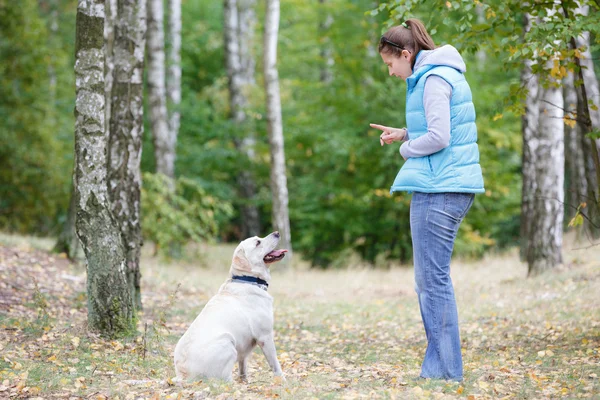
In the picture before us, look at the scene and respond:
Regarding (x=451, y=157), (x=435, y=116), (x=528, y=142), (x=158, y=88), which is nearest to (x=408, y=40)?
(x=435, y=116)

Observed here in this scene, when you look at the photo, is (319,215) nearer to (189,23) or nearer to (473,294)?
(473,294)

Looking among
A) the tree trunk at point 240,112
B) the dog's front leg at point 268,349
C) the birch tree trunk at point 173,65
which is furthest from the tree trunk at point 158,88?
the dog's front leg at point 268,349

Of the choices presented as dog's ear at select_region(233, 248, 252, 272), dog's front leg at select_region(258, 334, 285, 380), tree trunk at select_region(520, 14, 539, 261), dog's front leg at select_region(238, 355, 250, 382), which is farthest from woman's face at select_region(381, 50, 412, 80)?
tree trunk at select_region(520, 14, 539, 261)

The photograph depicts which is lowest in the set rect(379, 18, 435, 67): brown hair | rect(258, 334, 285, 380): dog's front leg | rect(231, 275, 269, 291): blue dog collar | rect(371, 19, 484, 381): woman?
rect(258, 334, 285, 380): dog's front leg

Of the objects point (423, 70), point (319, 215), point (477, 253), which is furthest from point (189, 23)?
point (423, 70)

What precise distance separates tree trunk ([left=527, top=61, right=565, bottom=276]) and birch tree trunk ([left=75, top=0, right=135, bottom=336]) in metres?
6.64

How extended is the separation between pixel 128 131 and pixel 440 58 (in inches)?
168

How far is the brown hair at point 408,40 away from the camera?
4.79 meters

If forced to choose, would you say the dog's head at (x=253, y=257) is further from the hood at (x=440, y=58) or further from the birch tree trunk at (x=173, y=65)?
the birch tree trunk at (x=173, y=65)

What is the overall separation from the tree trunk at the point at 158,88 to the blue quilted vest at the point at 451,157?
10414mm

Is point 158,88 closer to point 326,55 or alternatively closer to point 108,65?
point 108,65

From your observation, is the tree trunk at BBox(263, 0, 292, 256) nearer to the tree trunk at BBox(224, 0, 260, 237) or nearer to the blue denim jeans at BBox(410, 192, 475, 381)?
the tree trunk at BBox(224, 0, 260, 237)

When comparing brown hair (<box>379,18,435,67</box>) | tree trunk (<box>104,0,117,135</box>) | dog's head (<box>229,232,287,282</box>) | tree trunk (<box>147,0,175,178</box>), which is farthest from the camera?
tree trunk (<box>147,0,175,178</box>)

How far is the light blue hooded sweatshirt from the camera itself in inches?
178
